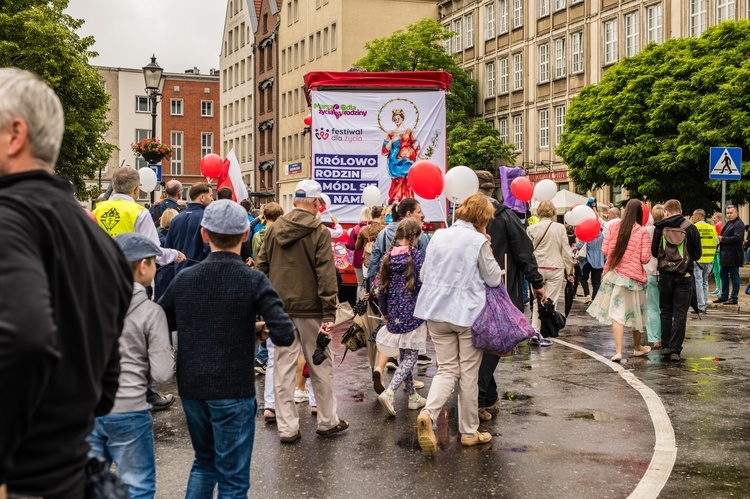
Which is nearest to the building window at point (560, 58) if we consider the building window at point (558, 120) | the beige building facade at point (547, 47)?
the beige building facade at point (547, 47)

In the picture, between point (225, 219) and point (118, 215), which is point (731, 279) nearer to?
point (118, 215)

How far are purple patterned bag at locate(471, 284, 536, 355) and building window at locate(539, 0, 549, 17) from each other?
146ft

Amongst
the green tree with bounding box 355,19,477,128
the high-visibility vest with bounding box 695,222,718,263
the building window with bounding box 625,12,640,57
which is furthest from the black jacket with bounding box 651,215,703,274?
the green tree with bounding box 355,19,477,128

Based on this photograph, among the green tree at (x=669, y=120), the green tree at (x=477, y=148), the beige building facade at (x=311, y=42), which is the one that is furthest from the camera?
the beige building facade at (x=311, y=42)

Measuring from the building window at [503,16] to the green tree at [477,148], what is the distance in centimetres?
552

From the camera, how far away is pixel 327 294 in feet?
24.8

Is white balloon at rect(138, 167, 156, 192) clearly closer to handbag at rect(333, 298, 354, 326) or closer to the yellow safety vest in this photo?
the yellow safety vest

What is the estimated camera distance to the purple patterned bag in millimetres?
7402

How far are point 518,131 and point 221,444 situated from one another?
161ft

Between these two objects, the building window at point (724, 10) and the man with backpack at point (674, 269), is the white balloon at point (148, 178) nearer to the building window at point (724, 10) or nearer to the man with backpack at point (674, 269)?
the man with backpack at point (674, 269)

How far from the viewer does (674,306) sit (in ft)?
40.2

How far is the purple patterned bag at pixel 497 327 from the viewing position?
7.40 m

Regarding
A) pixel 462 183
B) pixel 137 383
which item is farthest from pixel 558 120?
pixel 137 383

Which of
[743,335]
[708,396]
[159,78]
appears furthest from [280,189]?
[708,396]
